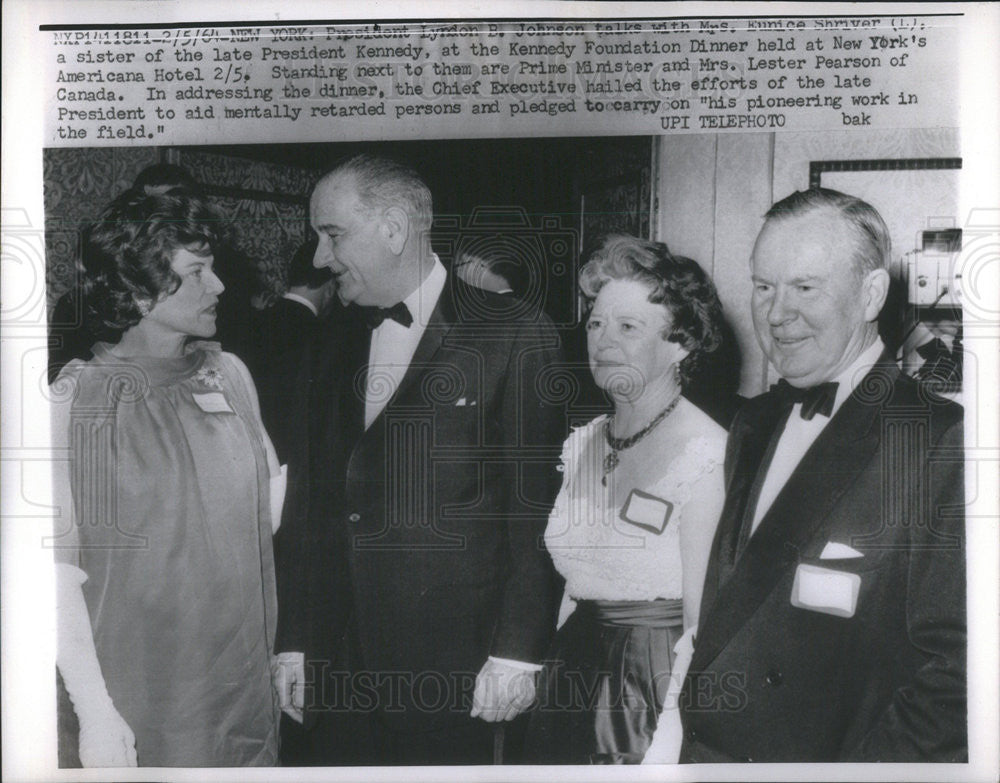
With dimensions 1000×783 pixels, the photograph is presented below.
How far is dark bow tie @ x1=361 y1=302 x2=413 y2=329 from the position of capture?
97.5 inches

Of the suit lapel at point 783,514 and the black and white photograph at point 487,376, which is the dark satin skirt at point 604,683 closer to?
the black and white photograph at point 487,376

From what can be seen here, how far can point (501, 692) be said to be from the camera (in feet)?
8.20

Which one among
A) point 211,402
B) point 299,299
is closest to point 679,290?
point 299,299

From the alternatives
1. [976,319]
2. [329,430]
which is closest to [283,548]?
[329,430]

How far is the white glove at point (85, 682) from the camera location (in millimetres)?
2521

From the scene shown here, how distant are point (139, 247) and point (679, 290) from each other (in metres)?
1.39

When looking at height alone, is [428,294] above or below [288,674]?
above

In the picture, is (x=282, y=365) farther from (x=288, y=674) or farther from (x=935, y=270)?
(x=935, y=270)

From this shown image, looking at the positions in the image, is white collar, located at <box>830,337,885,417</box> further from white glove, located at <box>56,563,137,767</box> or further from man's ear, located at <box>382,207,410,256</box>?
white glove, located at <box>56,563,137,767</box>

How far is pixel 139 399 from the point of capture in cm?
249

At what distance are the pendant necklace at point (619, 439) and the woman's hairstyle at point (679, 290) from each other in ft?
0.30

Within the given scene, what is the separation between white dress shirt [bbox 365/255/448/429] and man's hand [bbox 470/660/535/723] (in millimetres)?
715

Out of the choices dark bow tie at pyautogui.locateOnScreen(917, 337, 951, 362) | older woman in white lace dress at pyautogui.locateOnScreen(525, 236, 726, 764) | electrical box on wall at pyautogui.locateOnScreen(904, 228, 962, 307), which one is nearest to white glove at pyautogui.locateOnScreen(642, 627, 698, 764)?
older woman in white lace dress at pyautogui.locateOnScreen(525, 236, 726, 764)

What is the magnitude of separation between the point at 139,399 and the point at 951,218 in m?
2.14
